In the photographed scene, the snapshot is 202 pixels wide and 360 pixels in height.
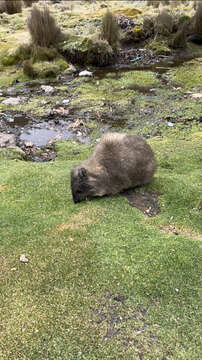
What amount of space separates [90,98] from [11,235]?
30.6 ft

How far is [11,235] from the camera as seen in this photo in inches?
186

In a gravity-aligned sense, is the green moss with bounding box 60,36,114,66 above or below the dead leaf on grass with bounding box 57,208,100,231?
above

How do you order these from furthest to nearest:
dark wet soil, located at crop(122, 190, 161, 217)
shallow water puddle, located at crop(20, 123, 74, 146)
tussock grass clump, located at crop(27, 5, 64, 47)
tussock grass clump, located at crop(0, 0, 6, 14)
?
tussock grass clump, located at crop(0, 0, 6, 14)
tussock grass clump, located at crop(27, 5, 64, 47)
shallow water puddle, located at crop(20, 123, 74, 146)
dark wet soil, located at crop(122, 190, 161, 217)

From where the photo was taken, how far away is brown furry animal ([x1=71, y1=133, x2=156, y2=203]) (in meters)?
5.71

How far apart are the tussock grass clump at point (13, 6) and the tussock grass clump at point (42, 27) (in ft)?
35.8

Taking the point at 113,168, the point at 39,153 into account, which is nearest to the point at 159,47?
the point at 39,153

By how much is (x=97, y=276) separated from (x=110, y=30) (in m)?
16.9

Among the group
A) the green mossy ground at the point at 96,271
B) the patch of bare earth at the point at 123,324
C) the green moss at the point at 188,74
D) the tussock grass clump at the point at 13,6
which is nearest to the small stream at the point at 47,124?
the green moss at the point at 188,74

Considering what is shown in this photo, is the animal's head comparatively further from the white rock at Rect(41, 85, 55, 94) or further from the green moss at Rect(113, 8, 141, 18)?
the green moss at Rect(113, 8, 141, 18)

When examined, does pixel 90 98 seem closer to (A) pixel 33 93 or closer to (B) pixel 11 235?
(A) pixel 33 93

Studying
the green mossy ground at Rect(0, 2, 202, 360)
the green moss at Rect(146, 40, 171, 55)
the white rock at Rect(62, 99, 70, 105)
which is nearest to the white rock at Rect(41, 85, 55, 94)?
the white rock at Rect(62, 99, 70, 105)

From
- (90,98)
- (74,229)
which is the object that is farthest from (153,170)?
(90,98)

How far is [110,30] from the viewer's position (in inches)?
699

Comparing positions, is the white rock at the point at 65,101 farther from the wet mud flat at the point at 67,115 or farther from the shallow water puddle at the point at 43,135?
the shallow water puddle at the point at 43,135
